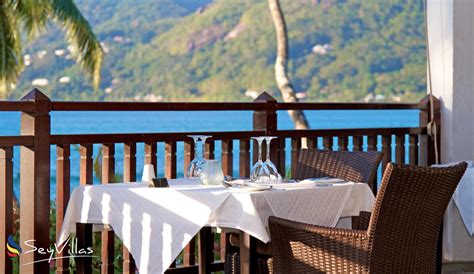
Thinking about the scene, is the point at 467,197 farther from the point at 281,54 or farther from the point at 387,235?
the point at 281,54

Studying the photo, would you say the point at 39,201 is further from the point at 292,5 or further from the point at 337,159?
the point at 292,5

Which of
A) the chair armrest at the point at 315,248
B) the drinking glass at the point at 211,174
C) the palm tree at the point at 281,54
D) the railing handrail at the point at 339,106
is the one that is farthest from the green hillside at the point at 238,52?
the chair armrest at the point at 315,248

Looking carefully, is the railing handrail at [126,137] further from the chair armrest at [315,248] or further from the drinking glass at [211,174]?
the chair armrest at [315,248]

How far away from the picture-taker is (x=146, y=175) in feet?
14.0

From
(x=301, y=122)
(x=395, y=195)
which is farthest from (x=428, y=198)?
(x=301, y=122)

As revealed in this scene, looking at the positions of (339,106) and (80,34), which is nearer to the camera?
(339,106)

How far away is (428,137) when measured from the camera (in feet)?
21.0

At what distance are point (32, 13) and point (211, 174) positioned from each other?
13970 mm

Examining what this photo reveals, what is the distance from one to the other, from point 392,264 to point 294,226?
1.42 ft

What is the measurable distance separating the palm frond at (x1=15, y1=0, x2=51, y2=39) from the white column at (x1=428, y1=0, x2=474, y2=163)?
11826 millimetres

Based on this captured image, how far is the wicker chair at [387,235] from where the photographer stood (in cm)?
358

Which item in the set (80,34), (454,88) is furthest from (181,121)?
(454,88)

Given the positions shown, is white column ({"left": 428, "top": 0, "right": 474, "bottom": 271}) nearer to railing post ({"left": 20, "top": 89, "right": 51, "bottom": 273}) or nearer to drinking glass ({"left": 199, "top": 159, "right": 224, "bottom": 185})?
drinking glass ({"left": 199, "top": 159, "right": 224, "bottom": 185})

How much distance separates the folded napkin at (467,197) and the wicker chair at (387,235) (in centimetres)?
150
